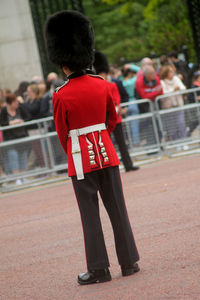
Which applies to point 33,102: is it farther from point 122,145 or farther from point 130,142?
point 122,145

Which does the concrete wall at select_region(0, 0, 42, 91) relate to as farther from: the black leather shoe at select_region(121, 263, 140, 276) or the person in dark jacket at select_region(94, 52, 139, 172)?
the black leather shoe at select_region(121, 263, 140, 276)

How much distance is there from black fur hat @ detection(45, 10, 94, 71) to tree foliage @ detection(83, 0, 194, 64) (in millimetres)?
22366

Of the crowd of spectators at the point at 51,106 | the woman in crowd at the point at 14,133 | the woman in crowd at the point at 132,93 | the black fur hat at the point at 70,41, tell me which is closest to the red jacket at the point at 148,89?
the crowd of spectators at the point at 51,106

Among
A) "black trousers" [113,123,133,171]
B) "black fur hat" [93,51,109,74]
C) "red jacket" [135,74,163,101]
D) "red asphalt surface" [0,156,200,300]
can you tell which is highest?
"black fur hat" [93,51,109,74]

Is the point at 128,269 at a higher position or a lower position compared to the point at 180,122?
lower

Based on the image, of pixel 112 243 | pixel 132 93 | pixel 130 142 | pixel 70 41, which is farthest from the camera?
pixel 132 93

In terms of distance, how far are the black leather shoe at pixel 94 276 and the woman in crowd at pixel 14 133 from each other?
24.3 ft

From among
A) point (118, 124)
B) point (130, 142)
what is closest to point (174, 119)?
point (130, 142)

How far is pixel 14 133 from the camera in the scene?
1310 cm

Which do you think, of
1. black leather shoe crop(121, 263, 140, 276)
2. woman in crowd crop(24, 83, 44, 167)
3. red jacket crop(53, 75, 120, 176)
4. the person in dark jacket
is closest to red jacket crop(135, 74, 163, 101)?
the person in dark jacket

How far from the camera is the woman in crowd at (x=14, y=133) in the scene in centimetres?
1284

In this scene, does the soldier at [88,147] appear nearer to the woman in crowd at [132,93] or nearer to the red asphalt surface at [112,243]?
the red asphalt surface at [112,243]

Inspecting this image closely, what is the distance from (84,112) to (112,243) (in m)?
1.93

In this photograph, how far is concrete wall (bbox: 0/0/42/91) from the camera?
18062 mm
